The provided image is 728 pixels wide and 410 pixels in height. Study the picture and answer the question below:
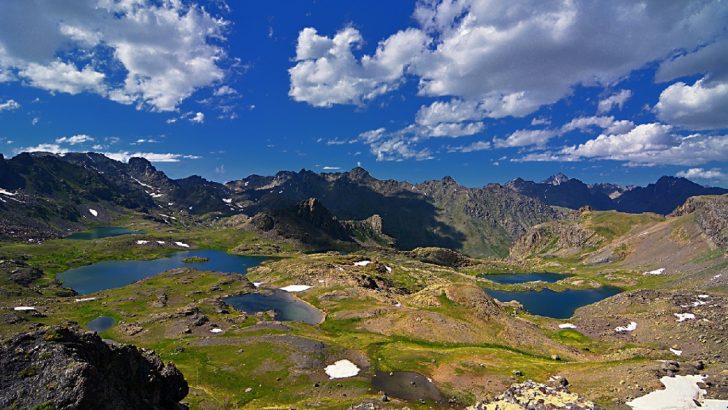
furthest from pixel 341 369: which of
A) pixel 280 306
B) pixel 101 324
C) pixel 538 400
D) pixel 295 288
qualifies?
pixel 295 288

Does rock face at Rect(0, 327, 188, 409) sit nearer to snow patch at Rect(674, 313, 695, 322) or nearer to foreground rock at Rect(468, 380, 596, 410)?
foreground rock at Rect(468, 380, 596, 410)

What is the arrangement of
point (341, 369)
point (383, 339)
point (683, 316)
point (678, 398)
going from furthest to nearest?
point (683, 316), point (383, 339), point (341, 369), point (678, 398)

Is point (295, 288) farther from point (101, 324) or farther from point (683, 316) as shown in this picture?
point (683, 316)

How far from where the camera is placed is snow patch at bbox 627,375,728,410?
4412 centimetres

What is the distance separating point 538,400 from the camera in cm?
3516

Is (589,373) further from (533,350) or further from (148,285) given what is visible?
(148,285)

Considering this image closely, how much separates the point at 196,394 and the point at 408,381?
34.7m

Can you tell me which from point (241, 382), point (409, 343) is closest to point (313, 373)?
point (241, 382)

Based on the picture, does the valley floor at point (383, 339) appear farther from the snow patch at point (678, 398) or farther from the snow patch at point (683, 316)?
the snow patch at point (678, 398)

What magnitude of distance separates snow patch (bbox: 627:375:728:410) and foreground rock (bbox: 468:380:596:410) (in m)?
17.2

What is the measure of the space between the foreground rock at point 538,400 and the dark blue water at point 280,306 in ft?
309

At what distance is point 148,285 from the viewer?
600 feet

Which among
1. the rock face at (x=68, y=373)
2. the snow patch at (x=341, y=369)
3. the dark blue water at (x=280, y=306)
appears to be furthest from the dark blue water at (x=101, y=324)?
the rock face at (x=68, y=373)

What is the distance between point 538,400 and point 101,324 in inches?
5239
